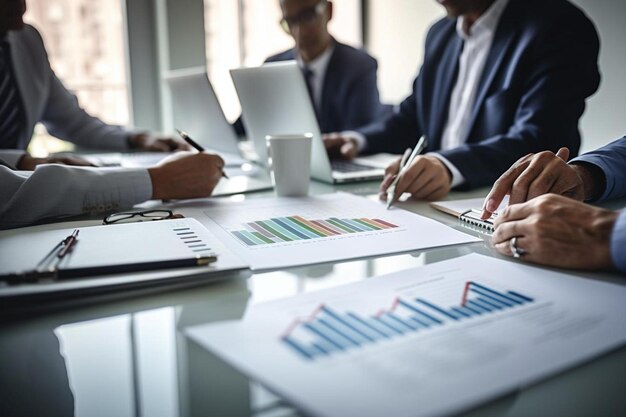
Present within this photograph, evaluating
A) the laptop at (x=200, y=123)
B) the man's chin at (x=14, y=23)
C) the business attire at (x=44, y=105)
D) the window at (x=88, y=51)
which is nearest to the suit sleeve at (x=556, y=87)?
the laptop at (x=200, y=123)

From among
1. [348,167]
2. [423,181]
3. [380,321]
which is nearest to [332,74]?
[348,167]

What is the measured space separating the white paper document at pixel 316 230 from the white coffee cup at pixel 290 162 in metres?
0.06

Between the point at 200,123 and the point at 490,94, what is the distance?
90cm

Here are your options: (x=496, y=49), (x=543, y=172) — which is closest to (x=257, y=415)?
(x=543, y=172)

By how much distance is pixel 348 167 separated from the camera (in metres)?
1.50

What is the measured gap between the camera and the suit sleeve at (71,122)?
215 centimetres

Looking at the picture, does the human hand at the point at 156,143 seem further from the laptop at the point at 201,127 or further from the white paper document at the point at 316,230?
the white paper document at the point at 316,230

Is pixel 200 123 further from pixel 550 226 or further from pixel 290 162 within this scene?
pixel 550 226

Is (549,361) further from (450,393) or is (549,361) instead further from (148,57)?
(148,57)

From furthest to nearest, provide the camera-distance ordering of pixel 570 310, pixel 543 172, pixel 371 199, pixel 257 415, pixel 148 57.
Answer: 1. pixel 148 57
2. pixel 371 199
3. pixel 543 172
4. pixel 570 310
5. pixel 257 415

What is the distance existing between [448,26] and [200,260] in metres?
1.57

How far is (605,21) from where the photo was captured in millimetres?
2404

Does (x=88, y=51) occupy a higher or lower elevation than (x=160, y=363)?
higher

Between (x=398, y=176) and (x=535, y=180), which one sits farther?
(x=398, y=176)
